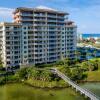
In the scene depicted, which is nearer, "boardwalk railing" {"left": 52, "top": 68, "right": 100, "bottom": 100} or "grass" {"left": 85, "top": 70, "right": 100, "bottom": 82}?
"boardwalk railing" {"left": 52, "top": 68, "right": 100, "bottom": 100}

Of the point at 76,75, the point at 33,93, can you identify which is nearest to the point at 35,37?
the point at 76,75

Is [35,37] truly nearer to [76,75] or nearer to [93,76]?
[76,75]

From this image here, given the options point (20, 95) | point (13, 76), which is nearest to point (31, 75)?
point (13, 76)

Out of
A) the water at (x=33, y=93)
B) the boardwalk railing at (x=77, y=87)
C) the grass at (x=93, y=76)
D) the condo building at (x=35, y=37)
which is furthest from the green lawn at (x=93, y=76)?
the condo building at (x=35, y=37)

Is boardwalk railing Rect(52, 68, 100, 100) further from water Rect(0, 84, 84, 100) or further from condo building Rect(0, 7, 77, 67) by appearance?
condo building Rect(0, 7, 77, 67)

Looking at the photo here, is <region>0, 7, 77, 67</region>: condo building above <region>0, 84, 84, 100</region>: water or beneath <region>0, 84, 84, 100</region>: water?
above

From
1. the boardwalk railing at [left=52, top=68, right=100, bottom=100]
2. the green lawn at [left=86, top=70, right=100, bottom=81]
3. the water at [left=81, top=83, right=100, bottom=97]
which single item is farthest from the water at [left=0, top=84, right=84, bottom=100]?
the green lawn at [left=86, top=70, right=100, bottom=81]

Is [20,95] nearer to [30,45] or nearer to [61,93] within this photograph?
[61,93]
